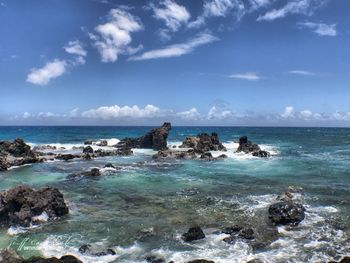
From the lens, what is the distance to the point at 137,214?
985 inches

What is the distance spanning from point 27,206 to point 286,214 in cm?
1527

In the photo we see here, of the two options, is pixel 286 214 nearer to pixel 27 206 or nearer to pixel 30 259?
pixel 30 259

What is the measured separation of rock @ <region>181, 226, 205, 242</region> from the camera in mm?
19891

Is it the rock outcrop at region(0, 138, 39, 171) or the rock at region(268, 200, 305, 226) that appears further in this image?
the rock outcrop at region(0, 138, 39, 171)

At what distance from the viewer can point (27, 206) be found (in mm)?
24125

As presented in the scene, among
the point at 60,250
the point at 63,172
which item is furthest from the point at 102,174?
the point at 60,250

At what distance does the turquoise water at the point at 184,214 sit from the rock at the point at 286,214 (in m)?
0.52

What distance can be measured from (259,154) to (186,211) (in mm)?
36820

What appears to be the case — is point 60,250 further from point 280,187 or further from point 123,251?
point 280,187

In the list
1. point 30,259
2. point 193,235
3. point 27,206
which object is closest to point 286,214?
point 193,235

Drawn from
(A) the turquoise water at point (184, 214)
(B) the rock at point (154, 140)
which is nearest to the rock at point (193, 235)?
(A) the turquoise water at point (184, 214)

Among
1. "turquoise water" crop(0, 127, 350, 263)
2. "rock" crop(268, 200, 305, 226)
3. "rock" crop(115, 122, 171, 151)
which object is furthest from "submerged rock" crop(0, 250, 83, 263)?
"rock" crop(115, 122, 171, 151)

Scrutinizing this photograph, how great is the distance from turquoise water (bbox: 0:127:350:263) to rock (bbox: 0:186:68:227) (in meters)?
1.01

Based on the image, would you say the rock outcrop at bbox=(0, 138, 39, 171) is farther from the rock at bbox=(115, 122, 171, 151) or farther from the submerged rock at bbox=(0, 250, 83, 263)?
the submerged rock at bbox=(0, 250, 83, 263)
